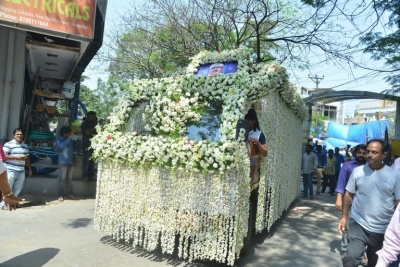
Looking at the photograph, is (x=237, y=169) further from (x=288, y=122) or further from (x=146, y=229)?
(x=288, y=122)

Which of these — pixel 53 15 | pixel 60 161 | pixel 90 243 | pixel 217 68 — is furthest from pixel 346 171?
pixel 53 15

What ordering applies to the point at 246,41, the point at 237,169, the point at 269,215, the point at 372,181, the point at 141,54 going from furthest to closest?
the point at 141,54 < the point at 246,41 < the point at 269,215 < the point at 237,169 < the point at 372,181

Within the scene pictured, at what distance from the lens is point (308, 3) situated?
8414 millimetres

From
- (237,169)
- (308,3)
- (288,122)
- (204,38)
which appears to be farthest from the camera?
(204,38)

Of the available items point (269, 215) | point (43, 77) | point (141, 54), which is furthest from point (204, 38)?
point (269, 215)

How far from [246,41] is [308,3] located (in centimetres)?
571

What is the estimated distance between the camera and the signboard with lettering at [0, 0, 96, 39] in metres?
7.18

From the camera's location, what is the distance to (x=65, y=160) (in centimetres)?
804

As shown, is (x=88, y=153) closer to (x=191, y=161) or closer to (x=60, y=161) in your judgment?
(x=60, y=161)

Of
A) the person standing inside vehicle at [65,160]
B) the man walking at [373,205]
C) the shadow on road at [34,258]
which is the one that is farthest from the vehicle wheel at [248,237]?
the person standing inside vehicle at [65,160]

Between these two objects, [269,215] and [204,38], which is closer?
[269,215]

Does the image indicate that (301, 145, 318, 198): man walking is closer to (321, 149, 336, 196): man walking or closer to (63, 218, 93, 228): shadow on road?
(321, 149, 336, 196): man walking

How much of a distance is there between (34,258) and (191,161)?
2305 mm

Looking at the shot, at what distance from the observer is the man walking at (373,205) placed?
362cm
